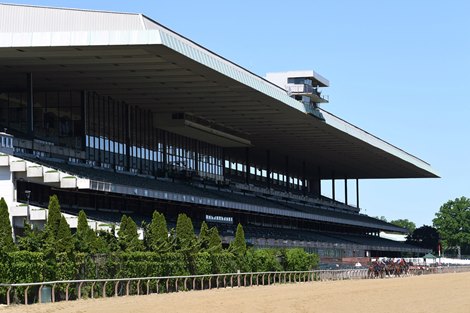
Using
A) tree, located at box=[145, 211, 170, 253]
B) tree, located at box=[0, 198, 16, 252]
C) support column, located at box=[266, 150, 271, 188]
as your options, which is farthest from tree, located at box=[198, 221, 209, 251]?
support column, located at box=[266, 150, 271, 188]

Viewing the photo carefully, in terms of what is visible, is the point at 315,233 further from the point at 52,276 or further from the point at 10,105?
the point at 52,276

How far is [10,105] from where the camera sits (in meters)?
67.0

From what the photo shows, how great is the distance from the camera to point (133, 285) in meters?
45.4

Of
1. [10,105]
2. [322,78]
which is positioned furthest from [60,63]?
[322,78]

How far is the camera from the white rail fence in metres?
37.7

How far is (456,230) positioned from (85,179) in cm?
13655

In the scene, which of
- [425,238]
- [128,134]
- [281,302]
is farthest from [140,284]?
[425,238]

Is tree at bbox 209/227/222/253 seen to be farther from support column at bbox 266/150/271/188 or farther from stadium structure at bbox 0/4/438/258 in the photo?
support column at bbox 266/150/271/188

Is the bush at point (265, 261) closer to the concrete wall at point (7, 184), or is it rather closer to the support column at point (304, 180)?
the concrete wall at point (7, 184)

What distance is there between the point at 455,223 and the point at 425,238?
1657 inches

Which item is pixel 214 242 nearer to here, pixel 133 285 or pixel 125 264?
pixel 133 285

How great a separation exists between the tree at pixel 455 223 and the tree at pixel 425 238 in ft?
115

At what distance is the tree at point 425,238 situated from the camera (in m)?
A: 145

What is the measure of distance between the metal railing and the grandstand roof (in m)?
11.7
